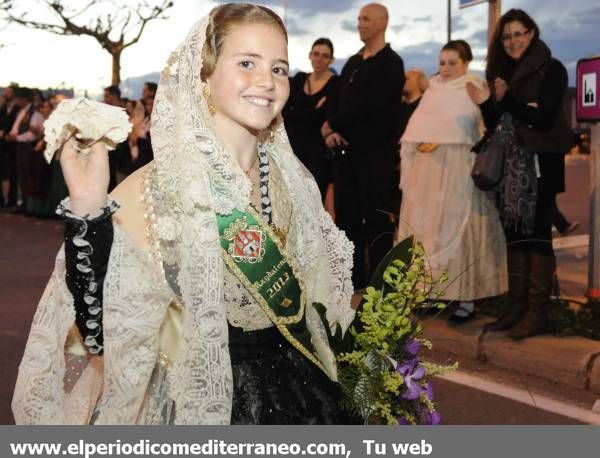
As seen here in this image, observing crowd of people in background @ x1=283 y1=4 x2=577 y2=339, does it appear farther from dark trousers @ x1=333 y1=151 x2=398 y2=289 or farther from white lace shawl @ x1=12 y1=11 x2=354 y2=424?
white lace shawl @ x1=12 y1=11 x2=354 y2=424

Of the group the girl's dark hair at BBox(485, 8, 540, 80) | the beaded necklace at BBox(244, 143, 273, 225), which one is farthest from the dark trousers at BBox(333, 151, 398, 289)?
the beaded necklace at BBox(244, 143, 273, 225)

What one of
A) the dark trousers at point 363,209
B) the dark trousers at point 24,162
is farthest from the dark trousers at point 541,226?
the dark trousers at point 24,162

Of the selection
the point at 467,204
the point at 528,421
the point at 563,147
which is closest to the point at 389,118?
the point at 467,204

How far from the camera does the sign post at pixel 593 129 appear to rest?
6457 mm

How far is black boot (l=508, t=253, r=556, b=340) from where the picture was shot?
19.5 feet

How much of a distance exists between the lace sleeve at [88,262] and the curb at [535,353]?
2967 mm

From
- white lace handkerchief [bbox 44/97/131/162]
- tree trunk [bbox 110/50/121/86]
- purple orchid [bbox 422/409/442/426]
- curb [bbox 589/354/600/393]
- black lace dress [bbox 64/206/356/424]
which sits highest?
tree trunk [bbox 110/50/121/86]

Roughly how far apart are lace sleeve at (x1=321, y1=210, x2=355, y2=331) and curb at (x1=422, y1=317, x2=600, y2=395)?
210cm

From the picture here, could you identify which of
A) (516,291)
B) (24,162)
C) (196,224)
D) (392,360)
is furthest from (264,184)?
(24,162)

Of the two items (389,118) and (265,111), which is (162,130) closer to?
(265,111)

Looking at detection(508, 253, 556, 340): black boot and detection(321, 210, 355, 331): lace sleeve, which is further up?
detection(321, 210, 355, 331): lace sleeve

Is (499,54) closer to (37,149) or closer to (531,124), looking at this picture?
(531,124)

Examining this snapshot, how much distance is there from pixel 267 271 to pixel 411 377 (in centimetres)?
47

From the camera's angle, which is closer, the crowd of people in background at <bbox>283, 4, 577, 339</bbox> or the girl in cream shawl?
the crowd of people in background at <bbox>283, 4, 577, 339</bbox>
